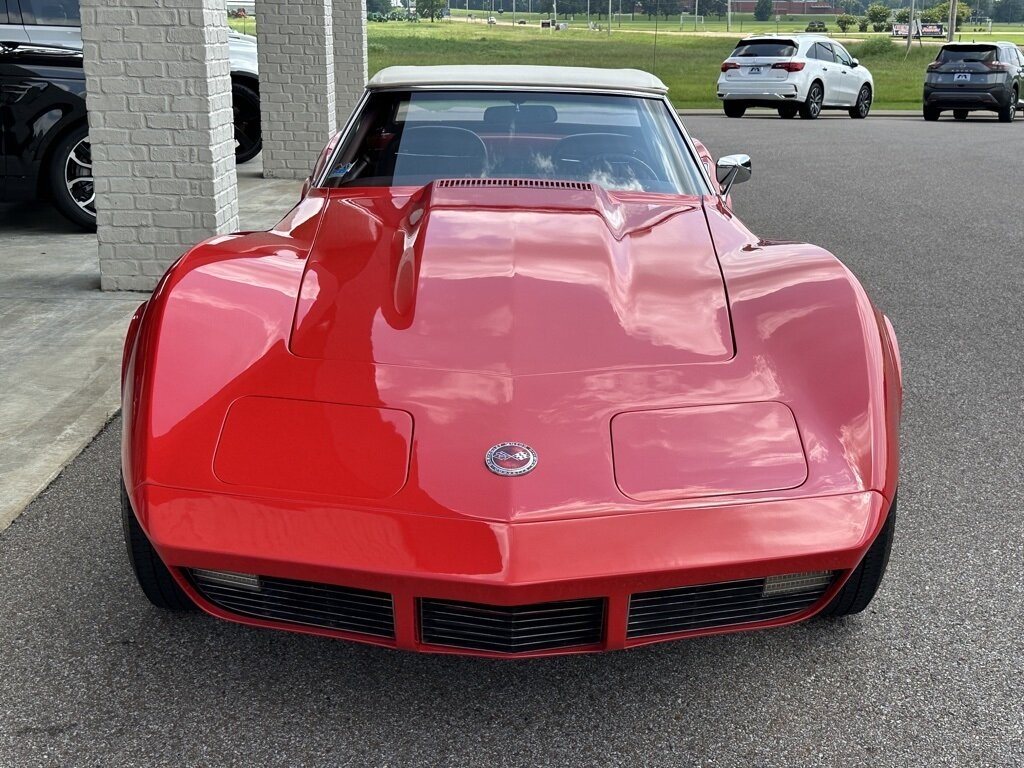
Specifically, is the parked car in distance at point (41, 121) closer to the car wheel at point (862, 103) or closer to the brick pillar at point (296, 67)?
the brick pillar at point (296, 67)

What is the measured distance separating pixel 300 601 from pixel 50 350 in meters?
3.16

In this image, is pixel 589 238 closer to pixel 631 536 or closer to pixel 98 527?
pixel 631 536

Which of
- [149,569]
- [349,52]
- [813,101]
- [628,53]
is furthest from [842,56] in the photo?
[628,53]

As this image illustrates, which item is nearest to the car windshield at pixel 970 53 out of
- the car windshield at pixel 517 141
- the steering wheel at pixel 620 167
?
the car windshield at pixel 517 141

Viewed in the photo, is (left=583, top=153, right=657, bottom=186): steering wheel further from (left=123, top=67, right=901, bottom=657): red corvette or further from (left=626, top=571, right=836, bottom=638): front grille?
(left=626, top=571, right=836, bottom=638): front grille

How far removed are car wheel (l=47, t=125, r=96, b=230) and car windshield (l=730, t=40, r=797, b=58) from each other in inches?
623

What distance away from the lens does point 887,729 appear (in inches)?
91.4

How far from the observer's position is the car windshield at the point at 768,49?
20.5 meters

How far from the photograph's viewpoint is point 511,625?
2.18 m

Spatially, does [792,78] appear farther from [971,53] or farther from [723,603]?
[723,603]

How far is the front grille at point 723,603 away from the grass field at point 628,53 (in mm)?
22444

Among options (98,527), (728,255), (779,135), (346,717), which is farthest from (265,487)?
(779,135)

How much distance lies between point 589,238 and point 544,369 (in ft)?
2.23

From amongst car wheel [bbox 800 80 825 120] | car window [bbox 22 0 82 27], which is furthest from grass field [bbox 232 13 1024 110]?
A: car window [bbox 22 0 82 27]
